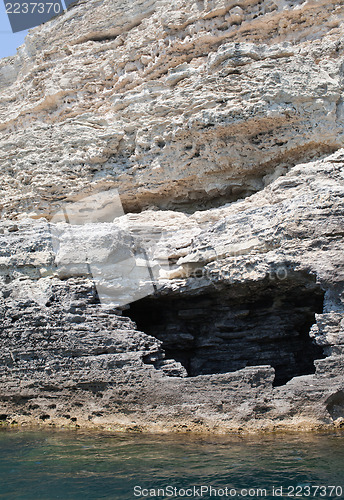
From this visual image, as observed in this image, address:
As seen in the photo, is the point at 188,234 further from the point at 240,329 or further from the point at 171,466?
the point at 171,466

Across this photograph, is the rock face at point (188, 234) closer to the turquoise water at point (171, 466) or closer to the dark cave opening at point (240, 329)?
the dark cave opening at point (240, 329)

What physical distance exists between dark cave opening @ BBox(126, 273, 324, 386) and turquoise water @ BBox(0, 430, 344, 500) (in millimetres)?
2581

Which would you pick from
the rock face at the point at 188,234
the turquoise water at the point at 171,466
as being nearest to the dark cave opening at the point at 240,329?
the rock face at the point at 188,234

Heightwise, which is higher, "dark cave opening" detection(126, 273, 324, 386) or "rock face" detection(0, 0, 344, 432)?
"rock face" detection(0, 0, 344, 432)

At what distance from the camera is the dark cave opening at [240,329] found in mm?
9266

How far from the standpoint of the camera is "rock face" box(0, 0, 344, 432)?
25.1 feet

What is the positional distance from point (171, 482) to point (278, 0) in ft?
38.2

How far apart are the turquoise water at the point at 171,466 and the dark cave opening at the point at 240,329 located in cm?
258

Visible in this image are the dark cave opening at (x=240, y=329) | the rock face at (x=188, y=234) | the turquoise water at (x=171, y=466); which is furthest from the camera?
the dark cave opening at (x=240, y=329)

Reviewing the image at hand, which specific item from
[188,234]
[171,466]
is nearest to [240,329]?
[188,234]

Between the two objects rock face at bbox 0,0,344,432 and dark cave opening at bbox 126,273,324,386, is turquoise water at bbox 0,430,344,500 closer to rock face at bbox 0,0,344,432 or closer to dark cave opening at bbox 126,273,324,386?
rock face at bbox 0,0,344,432

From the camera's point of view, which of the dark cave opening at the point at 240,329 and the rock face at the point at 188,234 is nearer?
the rock face at the point at 188,234

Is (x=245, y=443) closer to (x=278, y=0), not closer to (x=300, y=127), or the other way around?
(x=300, y=127)

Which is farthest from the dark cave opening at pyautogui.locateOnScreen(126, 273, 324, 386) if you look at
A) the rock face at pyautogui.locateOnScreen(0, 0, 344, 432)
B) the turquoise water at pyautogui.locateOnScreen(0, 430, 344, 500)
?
the turquoise water at pyautogui.locateOnScreen(0, 430, 344, 500)
